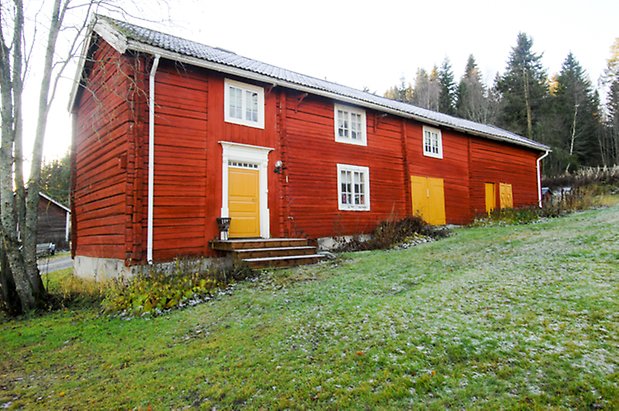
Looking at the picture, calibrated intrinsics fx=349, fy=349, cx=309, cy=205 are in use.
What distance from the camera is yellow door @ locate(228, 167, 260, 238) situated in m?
9.54

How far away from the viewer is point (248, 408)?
283 cm

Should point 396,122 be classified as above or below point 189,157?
above

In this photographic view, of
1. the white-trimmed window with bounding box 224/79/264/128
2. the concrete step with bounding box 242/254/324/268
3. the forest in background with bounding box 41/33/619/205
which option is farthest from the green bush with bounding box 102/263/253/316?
the forest in background with bounding box 41/33/619/205

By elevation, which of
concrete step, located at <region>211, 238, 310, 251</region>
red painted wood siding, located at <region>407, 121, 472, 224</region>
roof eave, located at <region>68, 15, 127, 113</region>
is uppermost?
roof eave, located at <region>68, 15, 127, 113</region>

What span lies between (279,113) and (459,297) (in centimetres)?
775

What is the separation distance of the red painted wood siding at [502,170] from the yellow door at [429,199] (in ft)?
7.61

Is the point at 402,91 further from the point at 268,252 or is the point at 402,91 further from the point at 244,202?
the point at 268,252

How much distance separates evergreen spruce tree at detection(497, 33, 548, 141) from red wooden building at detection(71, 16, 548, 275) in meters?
24.5

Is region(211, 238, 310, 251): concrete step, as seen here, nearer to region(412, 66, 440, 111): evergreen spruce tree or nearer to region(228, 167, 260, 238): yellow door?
region(228, 167, 260, 238): yellow door

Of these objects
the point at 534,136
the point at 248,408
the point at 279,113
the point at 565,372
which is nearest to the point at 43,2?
the point at 279,113

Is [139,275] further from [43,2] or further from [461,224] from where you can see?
[461,224]

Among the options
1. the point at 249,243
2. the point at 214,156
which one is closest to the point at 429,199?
the point at 249,243

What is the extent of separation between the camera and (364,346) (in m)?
3.54

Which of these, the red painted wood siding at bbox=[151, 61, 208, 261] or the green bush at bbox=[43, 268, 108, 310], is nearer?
the green bush at bbox=[43, 268, 108, 310]
